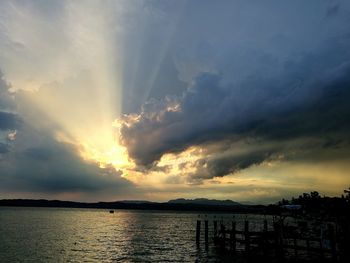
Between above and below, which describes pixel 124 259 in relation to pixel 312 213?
below

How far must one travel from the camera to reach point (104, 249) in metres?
53.0

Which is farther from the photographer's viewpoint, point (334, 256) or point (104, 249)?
point (104, 249)

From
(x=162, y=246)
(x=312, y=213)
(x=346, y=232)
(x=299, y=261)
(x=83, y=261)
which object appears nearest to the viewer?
(x=299, y=261)

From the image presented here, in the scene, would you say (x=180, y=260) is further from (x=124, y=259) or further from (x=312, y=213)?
(x=312, y=213)

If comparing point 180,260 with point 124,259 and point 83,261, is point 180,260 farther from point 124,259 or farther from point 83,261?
point 83,261

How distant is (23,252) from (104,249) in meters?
10.8

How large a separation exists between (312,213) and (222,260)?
377 feet

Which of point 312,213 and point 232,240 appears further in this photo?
point 312,213

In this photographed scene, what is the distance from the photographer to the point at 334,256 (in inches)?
1174

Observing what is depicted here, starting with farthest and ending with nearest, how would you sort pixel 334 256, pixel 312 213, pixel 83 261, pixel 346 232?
pixel 312 213, pixel 83 261, pixel 346 232, pixel 334 256

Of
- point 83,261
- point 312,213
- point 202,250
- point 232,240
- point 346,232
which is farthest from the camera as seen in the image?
A: point 312,213

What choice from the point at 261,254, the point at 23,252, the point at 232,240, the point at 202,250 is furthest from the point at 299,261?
the point at 23,252

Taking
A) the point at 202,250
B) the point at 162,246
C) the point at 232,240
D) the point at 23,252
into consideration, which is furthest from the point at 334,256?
the point at 23,252

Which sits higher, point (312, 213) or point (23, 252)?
point (312, 213)
